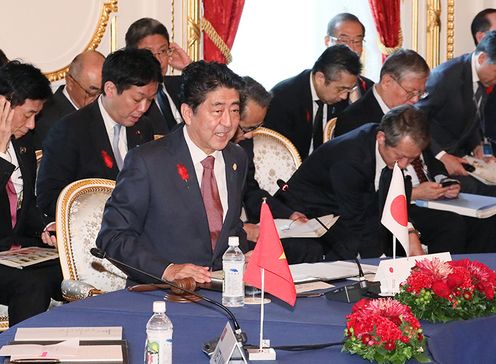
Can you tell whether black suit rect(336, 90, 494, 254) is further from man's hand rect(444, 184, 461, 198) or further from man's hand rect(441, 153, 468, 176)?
man's hand rect(441, 153, 468, 176)

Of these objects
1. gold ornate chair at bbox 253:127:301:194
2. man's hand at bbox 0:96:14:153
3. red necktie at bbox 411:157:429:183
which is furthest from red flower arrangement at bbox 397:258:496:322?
red necktie at bbox 411:157:429:183

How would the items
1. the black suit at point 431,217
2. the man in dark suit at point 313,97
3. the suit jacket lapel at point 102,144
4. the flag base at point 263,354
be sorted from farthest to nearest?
the man in dark suit at point 313,97 < the black suit at point 431,217 < the suit jacket lapel at point 102,144 < the flag base at point 263,354

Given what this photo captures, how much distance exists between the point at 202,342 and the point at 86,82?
10.9 feet

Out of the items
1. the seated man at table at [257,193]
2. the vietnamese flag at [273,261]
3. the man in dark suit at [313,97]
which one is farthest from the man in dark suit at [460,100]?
the vietnamese flag at [273,261]

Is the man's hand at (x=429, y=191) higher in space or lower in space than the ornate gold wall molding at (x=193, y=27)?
Answer: lower

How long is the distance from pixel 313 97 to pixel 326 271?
2.95 meters

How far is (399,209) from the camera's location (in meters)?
3.22

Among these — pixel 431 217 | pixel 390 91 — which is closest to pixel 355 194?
pixel 431 217

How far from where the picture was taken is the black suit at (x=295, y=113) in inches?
245

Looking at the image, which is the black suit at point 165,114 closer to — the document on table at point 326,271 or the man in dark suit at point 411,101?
the man in dark suit at point 411,101

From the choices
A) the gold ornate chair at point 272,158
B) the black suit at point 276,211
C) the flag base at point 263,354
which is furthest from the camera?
the gold ornate chair at point 272,158

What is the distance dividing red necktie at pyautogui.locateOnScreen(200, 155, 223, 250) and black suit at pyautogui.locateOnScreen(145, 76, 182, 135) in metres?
1.77

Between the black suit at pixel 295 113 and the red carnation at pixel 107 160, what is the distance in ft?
5.97

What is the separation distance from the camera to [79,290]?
355 centimetres
